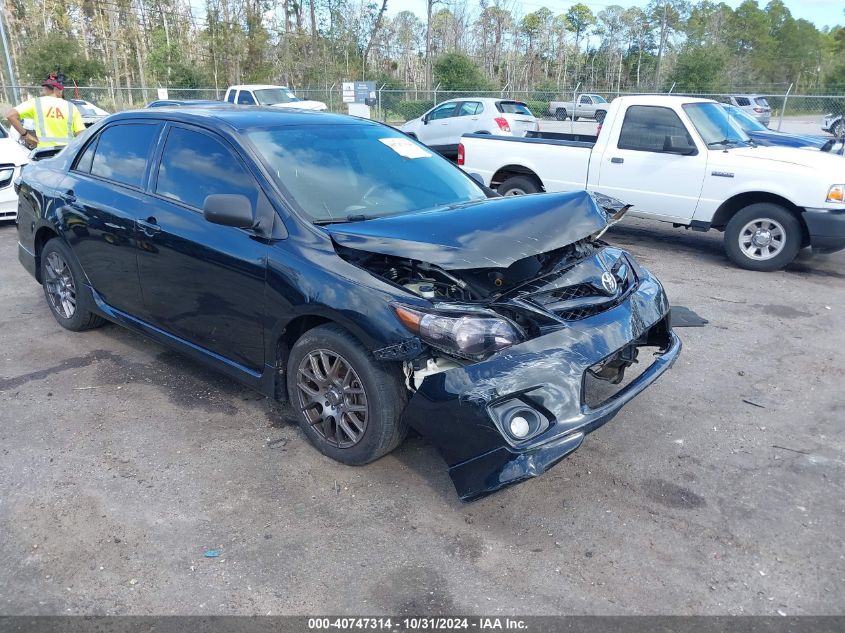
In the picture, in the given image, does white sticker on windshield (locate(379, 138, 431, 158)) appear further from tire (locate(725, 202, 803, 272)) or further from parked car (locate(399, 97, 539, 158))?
parked car (locate(399, 97, 539, 158))

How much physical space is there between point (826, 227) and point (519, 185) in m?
3.77

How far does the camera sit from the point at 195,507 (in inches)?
125

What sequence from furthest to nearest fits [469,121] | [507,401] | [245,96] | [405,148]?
1. [245,96]
2. [469,121]
3. [405,148]
4. [507,401]

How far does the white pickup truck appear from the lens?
7.06 meters

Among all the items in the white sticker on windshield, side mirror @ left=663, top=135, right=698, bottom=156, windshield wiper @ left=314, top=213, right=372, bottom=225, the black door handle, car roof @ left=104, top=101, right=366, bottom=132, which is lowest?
the black door handle

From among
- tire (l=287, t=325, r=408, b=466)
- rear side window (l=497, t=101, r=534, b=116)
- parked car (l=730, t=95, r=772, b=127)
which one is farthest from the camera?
parked car (l=730, t=95, r=772, b=127)

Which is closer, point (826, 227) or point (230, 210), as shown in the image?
point (230, 210)

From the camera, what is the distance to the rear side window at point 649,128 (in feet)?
26.0

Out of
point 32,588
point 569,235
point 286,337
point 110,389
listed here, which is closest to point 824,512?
point 569,235

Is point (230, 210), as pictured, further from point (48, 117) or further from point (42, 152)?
point (48, 117)

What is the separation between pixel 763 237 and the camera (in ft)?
24.4

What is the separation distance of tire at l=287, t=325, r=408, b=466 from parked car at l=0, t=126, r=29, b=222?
302 inches

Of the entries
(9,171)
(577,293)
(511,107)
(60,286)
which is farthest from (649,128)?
(511,107)

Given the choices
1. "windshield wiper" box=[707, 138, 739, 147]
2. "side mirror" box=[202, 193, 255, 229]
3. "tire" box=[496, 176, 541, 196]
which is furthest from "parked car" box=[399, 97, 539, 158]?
"side mirror" box=[202, 193, 255, 229]
